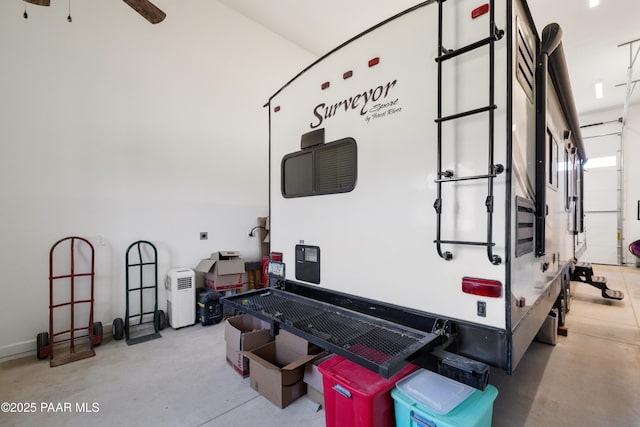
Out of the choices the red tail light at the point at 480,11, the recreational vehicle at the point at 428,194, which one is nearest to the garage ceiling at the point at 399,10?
the recreational vehicle at the point at 428,194

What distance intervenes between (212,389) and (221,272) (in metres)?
1.83

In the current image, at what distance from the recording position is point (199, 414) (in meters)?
2.15

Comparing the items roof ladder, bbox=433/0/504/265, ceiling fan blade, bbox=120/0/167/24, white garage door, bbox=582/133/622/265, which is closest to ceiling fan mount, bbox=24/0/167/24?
ceiling fan blade, bbox=120/0/167/24

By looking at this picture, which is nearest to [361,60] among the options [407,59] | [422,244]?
[407,59]

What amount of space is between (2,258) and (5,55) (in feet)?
6.80

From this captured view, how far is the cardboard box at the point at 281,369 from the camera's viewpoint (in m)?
2.20

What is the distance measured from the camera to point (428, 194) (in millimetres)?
1660

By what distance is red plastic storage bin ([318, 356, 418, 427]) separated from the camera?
1.57 metres

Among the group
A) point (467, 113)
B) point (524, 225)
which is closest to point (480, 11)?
point (467, 113)

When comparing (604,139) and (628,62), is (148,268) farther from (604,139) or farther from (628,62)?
(604,139)

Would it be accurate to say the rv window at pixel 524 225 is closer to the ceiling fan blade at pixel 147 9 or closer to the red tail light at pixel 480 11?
the red tail light at pixel 480 11

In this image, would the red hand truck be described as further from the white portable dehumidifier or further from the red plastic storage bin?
the red plastic storage bin

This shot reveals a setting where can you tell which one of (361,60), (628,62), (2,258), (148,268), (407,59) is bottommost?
(148,268)

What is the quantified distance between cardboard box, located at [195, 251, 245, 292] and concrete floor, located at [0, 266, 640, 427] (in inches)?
31.1
